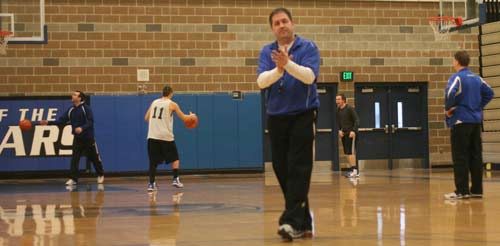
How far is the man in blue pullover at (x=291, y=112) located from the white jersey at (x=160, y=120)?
7348 mm

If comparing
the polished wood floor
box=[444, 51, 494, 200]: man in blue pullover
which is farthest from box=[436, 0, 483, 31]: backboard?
box=[444, 51, 494, 200]: man in blue pullover

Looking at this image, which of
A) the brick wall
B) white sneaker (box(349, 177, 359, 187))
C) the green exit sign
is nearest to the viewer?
white sneaker (box(349, 177, 359, 187))

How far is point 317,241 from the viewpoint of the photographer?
21.2ft

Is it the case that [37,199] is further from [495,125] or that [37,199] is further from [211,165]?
[495,125]

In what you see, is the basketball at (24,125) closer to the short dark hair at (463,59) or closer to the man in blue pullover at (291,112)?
the short dark hair at (463,59)

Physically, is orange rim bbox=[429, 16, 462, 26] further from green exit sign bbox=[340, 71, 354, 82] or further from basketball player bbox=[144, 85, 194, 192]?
basketball player bbox=[144, 85, 194, 192]

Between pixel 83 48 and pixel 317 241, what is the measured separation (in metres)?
15.4

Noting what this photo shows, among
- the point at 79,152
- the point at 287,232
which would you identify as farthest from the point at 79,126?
the point at 287,232

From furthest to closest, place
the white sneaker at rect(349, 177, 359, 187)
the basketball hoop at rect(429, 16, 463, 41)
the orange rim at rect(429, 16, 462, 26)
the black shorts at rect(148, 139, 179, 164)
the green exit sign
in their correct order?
the green exit sign, the basketball hoop at rect(429, 16, 463, 41), the orange rim at rect(429, 16, 462, 26), the white sneaker at rect(349, 177, 359, 187), the black shorts at rect(148, 139, 179, 164)

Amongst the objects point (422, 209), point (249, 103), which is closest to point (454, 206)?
point (422, 209)

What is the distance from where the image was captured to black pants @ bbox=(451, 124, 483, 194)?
1076 centimetres

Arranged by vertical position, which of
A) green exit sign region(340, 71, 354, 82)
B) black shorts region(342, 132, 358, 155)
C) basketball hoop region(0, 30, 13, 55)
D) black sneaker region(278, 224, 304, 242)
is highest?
basketball hoop region(0, 30, 13, 55)

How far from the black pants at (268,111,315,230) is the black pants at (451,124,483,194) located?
4.57 m

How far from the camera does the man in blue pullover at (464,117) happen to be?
422 inches
